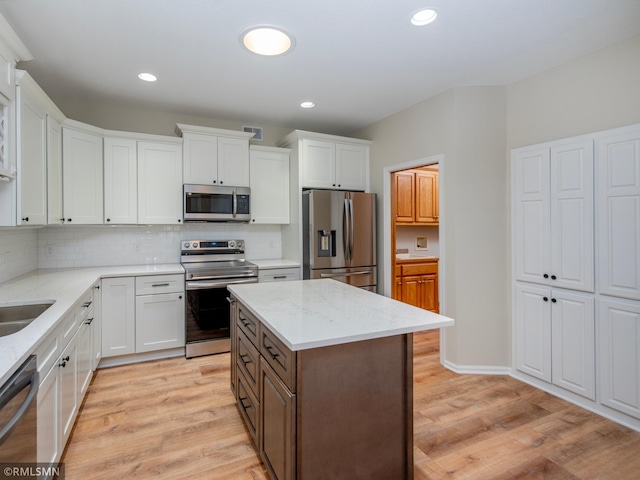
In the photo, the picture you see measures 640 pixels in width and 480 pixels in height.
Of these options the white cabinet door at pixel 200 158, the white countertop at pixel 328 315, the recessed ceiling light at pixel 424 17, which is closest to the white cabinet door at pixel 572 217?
the recessed ceiling light at pixel 424 17

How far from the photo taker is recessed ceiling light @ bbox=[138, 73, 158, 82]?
286cm

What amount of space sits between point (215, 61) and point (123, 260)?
237 cm

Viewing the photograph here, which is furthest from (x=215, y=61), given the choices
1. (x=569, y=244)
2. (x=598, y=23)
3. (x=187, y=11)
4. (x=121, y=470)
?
(x=569, y=244)

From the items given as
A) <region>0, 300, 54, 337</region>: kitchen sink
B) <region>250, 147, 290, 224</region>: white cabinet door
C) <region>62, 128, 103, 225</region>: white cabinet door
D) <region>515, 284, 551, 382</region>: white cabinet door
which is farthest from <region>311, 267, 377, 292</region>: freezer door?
<region>0, 300, 54, 337</region>: kitchen sink

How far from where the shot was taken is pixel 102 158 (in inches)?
132

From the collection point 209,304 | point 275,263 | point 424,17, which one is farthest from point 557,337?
point 209,304

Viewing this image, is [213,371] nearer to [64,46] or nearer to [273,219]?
[273,219]

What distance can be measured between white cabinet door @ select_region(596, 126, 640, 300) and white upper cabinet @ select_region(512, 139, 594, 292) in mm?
68

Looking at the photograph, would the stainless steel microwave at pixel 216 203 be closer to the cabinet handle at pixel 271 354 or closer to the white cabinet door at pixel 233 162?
the white cabinet door at pixel 233 162

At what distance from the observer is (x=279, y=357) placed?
1524 millimetres

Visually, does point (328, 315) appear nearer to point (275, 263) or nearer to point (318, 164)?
point (275, 263)

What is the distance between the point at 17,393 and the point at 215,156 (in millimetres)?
2985

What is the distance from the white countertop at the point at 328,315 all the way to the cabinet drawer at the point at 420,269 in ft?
7.67

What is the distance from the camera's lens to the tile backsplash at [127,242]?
11.2 ft
